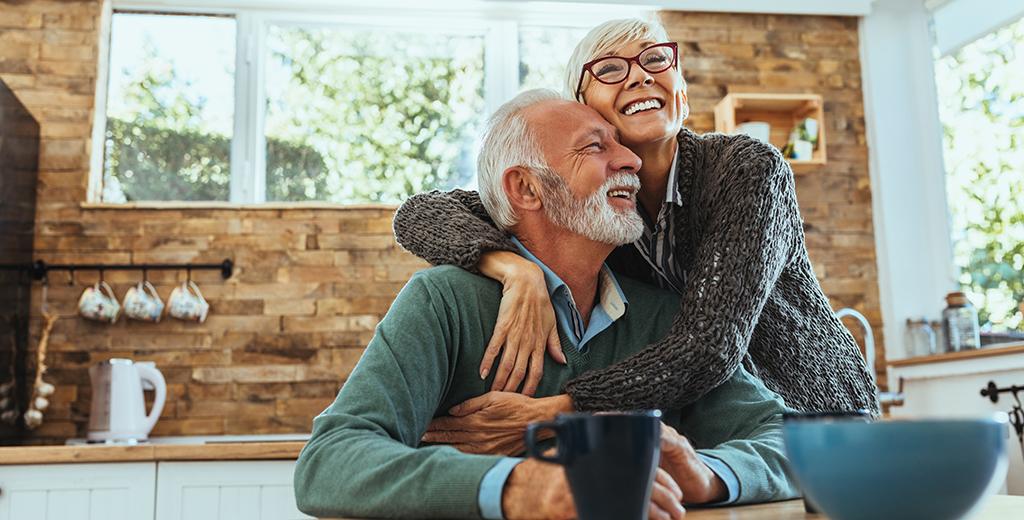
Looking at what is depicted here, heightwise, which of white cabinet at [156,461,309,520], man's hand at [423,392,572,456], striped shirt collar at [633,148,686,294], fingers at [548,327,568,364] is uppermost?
striped shirt collar at [633,148,686,294]

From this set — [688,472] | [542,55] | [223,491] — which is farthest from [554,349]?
[542,55]

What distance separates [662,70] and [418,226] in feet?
1.50

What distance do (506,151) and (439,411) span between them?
16.6 inches

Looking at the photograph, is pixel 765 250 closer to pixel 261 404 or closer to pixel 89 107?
pixel 261 404

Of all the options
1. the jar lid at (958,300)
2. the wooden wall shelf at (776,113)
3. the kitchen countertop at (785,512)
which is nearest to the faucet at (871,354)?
the jar lid at (958,300)

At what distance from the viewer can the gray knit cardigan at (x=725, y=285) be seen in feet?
3.84

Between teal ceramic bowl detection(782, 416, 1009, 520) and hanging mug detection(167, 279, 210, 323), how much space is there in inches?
118

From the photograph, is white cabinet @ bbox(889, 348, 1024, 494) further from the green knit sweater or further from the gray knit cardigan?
the green knit sweater

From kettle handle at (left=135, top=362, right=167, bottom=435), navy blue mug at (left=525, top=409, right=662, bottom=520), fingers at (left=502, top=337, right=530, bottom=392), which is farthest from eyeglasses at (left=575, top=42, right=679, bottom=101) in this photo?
kettle handle at (left=135, top=362, right=167, bottom=435)

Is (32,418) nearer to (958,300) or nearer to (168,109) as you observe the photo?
(168,109)

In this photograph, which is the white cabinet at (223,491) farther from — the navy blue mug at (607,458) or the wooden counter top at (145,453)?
the navy blue mug at (607,458)

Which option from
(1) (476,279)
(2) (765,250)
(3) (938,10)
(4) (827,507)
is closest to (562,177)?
(1) (476,279)

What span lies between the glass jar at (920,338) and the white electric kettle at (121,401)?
2725 millimetres

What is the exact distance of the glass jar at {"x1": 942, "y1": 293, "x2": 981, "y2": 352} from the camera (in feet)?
11.1
